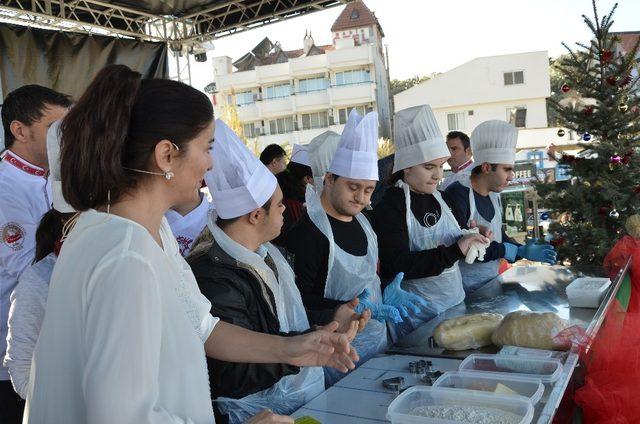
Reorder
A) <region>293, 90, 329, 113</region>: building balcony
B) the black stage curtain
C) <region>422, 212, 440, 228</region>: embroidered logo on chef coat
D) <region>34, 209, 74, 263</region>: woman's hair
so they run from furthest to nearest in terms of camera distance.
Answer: <region>293, 90, 329, 113</region>: building balcony
the black stage curtain
<region>422, 212, 440, 228</region>: embroidered logo on chef coat
<region>34, 209, 74, 263</region>: woman's hair

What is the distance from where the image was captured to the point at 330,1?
5422 millimetres

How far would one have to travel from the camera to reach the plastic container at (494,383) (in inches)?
56.8

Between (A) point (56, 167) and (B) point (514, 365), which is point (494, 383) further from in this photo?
(A) point (56, 167)

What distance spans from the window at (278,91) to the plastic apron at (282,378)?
31.4m

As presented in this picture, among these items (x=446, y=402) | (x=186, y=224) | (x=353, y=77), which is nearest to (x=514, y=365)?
(x=446, y=402)

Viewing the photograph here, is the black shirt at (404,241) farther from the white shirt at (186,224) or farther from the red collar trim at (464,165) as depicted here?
the red collar trim at (464,165)

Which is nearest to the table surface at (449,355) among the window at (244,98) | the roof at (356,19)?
the window at (244,98)

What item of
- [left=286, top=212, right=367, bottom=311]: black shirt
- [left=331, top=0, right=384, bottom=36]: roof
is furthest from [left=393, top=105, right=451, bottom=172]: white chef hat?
[left=331, top=0, right=384, bottom=36]: roof

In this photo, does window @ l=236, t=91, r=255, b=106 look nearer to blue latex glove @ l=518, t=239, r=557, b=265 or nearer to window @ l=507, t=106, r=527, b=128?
window @ l=507, t=106, r=527, b=128

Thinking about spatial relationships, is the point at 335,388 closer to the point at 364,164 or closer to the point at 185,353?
the point at 185,353

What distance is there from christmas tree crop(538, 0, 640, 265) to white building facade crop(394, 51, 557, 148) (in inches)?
874

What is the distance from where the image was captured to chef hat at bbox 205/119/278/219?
1.64 meters

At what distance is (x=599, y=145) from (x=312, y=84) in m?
28.1

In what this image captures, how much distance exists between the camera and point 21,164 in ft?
7.45
